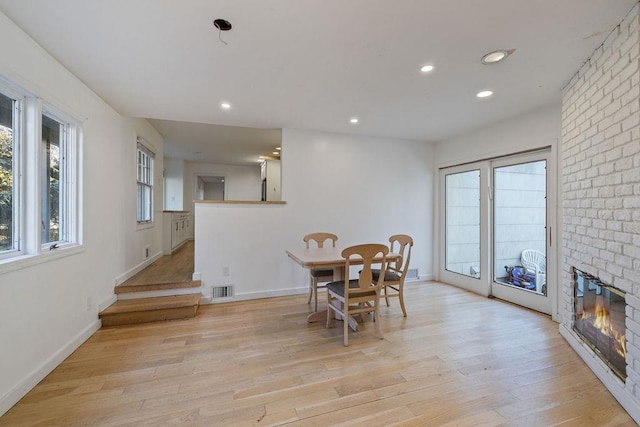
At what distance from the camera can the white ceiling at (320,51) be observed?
160cm

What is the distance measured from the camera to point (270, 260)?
154 inches

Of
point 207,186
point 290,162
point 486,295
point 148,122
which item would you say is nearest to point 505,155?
point 486,295

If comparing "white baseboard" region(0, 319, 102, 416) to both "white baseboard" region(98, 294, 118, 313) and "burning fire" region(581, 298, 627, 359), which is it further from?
"burning fire" region(581, 298, 627, 359)

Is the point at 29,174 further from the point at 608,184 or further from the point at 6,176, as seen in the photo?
the point at 608,184

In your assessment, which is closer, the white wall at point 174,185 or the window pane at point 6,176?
the window pane at point 6,176

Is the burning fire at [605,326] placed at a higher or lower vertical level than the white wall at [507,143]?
lower

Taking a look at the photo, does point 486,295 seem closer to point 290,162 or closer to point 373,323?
point 373,323

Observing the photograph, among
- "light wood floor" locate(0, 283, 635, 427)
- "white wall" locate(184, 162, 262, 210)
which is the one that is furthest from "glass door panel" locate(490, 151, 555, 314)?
"white wall" locate(184, 162, 262, 210)

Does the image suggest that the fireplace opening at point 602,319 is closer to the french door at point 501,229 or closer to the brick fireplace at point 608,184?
the brick fireplace at point 608,184

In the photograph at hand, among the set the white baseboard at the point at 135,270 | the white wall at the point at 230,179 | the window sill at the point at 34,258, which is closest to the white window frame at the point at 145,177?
the white baseboard at the point at 135,270

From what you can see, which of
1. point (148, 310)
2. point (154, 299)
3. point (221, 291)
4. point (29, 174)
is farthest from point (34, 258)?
point (221, 291)

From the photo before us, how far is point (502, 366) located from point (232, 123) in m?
3.84

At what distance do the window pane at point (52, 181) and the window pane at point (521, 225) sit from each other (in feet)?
16.0

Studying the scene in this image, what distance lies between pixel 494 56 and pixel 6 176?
348 centimetres
